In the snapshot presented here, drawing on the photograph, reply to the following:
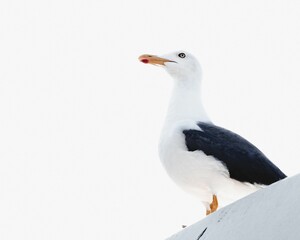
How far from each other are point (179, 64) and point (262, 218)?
3652 millimetres

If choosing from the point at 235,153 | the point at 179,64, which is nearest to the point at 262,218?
the point at 235,153

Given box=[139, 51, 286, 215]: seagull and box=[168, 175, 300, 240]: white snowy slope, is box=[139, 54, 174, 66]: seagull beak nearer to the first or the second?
box=[139, 51, 286, 215]: seagull

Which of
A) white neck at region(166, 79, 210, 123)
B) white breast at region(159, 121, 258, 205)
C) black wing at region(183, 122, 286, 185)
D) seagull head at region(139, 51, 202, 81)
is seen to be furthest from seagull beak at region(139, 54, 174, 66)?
white breast at region(159, 121, 258, 205)

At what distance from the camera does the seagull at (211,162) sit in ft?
13.7

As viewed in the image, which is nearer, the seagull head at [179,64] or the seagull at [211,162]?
the seagull at [211,162]

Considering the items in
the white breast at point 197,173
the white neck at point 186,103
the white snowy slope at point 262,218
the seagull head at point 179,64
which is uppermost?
the seagull head at point 179,64

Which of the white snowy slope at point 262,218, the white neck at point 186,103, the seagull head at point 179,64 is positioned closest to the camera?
the white snowy slope at point 262,218

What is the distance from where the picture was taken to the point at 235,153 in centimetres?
435

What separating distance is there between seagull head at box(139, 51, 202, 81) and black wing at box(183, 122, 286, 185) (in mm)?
976

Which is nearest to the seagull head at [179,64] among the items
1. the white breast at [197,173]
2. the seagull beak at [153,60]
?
the seagull beak at [153,60]

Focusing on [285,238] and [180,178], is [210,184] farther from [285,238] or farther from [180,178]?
[285,238]

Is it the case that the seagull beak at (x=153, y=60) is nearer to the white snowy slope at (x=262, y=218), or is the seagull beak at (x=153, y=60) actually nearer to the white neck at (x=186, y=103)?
the white neck at (x=186, y=103)

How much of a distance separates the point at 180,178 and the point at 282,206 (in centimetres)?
234

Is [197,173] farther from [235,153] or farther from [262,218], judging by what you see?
[262,218]
